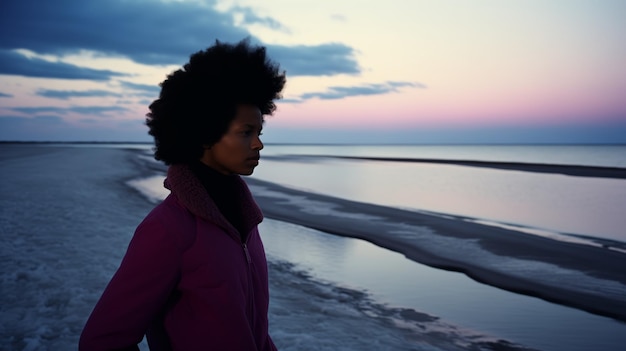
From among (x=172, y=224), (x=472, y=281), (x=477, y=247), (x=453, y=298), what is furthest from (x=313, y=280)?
(x=172, y=224)

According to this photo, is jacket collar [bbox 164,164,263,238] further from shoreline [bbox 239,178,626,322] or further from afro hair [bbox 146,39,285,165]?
shoreline [bbox 239,178,626,322]

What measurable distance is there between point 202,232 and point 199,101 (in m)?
0.49

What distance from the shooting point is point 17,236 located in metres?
8.57

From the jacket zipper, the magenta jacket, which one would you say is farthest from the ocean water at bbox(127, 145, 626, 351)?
the magenta jacket

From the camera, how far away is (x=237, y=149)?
5.65ft

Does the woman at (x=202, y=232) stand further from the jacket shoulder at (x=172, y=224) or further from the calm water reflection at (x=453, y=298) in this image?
the calm water reflection at (x=453, y=298)

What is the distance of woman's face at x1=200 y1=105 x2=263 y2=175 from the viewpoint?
5.64ft

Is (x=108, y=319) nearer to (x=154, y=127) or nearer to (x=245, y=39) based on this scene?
(x=154, y=127)

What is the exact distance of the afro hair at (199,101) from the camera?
1700mm

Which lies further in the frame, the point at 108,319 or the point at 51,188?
the point at 51,188

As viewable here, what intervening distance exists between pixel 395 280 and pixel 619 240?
7.04m

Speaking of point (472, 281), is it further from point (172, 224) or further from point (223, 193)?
point (172, 224)

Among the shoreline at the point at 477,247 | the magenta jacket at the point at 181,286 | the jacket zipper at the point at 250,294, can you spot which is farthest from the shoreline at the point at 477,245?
the magenta jacket at the point at 181,286

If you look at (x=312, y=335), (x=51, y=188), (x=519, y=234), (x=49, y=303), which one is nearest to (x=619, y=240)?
(x=519, y=234)
